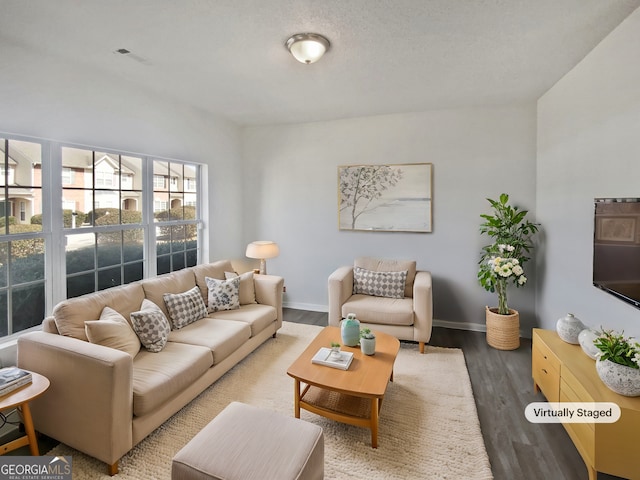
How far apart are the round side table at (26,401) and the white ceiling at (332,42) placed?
2205 millimetres

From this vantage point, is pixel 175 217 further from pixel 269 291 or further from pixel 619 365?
pixel 619 365

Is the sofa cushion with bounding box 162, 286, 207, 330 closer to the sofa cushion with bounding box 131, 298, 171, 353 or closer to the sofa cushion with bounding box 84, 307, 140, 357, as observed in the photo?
the sofa cushion with bounding box 131, 298, 171, 353

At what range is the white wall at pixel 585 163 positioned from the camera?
2111 millimetres

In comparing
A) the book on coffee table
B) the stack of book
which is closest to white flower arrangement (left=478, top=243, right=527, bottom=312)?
the book on coffee table

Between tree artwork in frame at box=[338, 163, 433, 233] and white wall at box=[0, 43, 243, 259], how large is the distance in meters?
1.69

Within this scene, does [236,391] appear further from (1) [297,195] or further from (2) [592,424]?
(1) [297,195]

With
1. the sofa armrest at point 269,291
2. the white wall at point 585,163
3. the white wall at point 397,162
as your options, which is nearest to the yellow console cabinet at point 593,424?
the white wall at point 585,163

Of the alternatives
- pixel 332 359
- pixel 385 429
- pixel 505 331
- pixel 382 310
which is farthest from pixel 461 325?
pixel 332 359

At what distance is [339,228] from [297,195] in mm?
793

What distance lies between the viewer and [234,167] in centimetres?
483

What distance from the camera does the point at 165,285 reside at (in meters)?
3.04

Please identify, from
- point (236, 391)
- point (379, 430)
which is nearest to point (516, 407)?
point (379, 430)

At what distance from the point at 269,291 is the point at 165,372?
61.8 inches

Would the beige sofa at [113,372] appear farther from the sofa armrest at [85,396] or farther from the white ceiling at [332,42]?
the white ceiling at [332,42]
